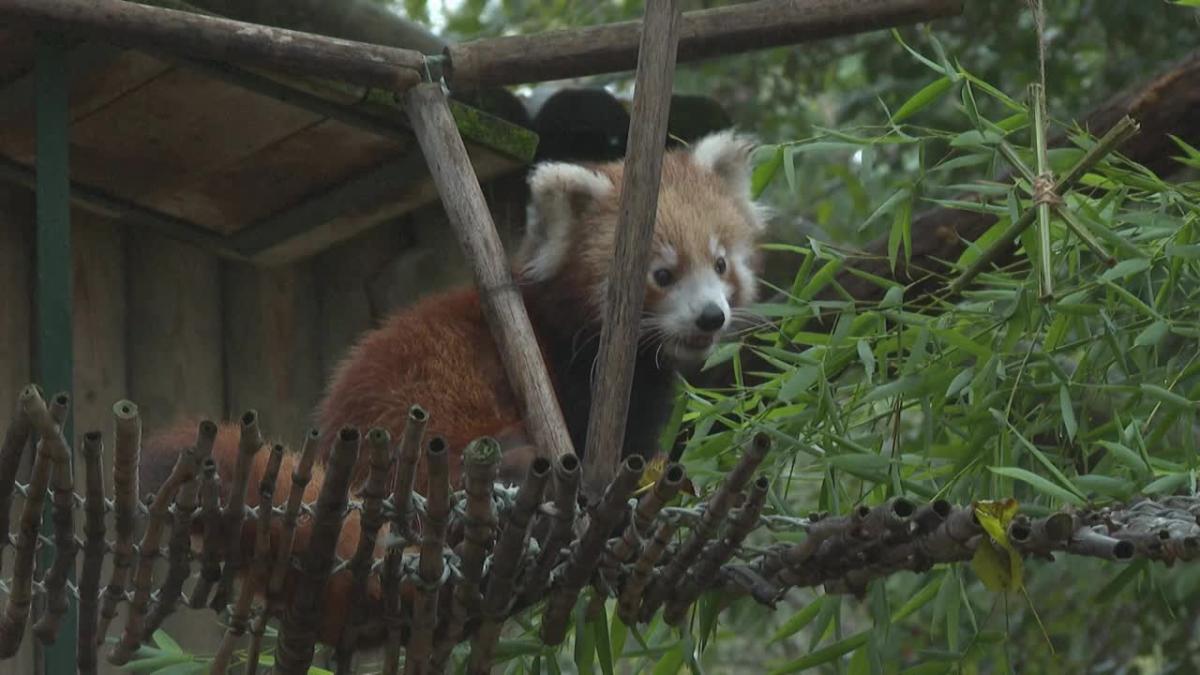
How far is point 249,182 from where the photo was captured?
357 cm

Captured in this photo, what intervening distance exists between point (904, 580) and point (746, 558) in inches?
123

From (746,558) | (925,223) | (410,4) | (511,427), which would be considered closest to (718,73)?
(410,4)

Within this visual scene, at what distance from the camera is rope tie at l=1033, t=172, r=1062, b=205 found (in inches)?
101

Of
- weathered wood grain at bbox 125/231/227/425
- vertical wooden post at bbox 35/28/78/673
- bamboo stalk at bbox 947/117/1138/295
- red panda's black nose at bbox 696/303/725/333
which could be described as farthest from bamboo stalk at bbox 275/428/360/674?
weathered wood grain at bbox 125/231/227/425

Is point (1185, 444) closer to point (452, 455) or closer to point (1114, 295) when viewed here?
point (1114, 295)

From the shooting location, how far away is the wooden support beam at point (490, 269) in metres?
2.54

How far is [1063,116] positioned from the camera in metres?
5.95

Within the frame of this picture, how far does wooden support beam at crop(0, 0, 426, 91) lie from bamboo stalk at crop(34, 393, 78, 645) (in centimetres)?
84

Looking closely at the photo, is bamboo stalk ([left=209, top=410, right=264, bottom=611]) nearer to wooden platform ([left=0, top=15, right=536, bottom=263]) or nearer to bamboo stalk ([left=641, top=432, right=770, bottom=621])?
bamboo stalk ([left=641, top=432, right=770, bottom=621])

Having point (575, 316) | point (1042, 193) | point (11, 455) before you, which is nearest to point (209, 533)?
point (11, 455)

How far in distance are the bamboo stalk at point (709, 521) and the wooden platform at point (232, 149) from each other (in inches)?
52.9

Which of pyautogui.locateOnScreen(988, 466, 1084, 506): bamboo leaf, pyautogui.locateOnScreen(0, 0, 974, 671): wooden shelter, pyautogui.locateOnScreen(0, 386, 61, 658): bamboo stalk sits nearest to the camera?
pyautogui.locateOnScreen(0, 386, 61, 658): bamboo stalk

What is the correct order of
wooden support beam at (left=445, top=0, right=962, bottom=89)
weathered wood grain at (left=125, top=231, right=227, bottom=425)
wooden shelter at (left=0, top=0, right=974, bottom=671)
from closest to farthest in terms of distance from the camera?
wooden shelter at (left=0, top=0, right=974, bottom=671) → wooden support beam at (left=445, top=0, right=962, bottom=89) → weathered wood grain at (left=125, top=231, right=227, bottom=425)

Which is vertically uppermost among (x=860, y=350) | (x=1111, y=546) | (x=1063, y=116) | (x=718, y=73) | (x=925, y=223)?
(x=718, y=73)
